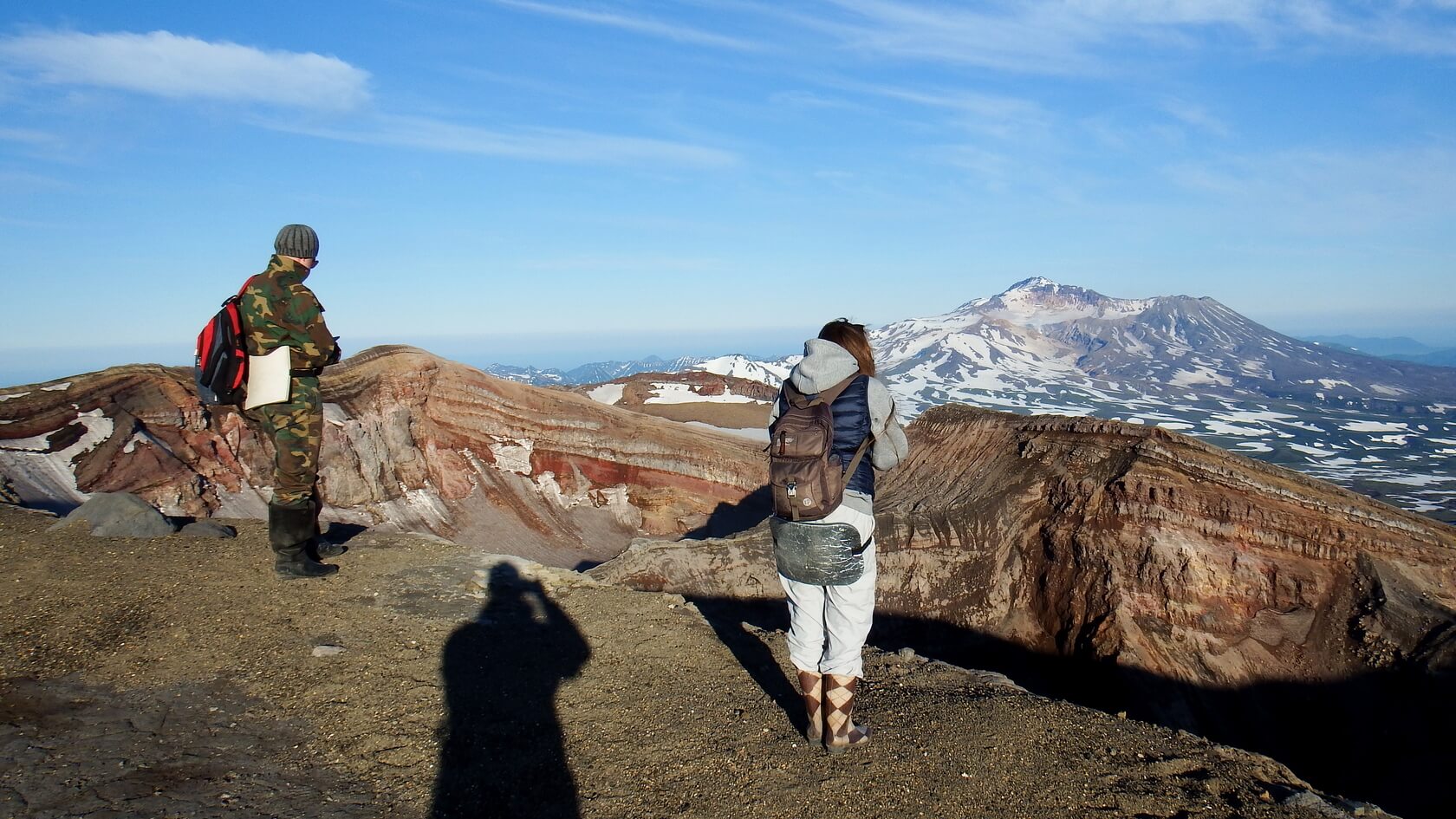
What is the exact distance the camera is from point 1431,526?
30.0ft

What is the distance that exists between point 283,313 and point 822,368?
4.30 metres

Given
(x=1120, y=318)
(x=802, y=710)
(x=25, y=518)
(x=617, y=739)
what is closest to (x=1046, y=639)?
(x=802, y=710)

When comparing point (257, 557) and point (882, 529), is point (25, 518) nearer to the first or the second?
point (257, 557)

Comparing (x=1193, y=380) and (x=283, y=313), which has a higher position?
(x=283, y=313)

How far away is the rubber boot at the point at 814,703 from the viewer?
4348 mm

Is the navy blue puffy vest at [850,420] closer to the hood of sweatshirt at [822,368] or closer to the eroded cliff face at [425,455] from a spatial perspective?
the hood of sweatshirt at [822,368]

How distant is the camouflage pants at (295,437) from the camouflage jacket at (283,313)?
261mm

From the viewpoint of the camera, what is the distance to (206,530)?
7234mm

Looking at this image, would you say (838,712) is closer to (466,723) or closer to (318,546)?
(466,723)

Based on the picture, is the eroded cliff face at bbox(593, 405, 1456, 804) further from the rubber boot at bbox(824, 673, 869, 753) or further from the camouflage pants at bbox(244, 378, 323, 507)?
the rubber boot at bbox(824, 673, 869, 753)

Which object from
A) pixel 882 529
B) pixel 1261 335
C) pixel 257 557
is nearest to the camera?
pixel 257 557

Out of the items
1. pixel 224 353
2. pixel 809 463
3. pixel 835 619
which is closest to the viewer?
pixel 809 463

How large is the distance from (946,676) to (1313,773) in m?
4.75

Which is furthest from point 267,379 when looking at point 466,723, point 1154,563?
point 1154,563
